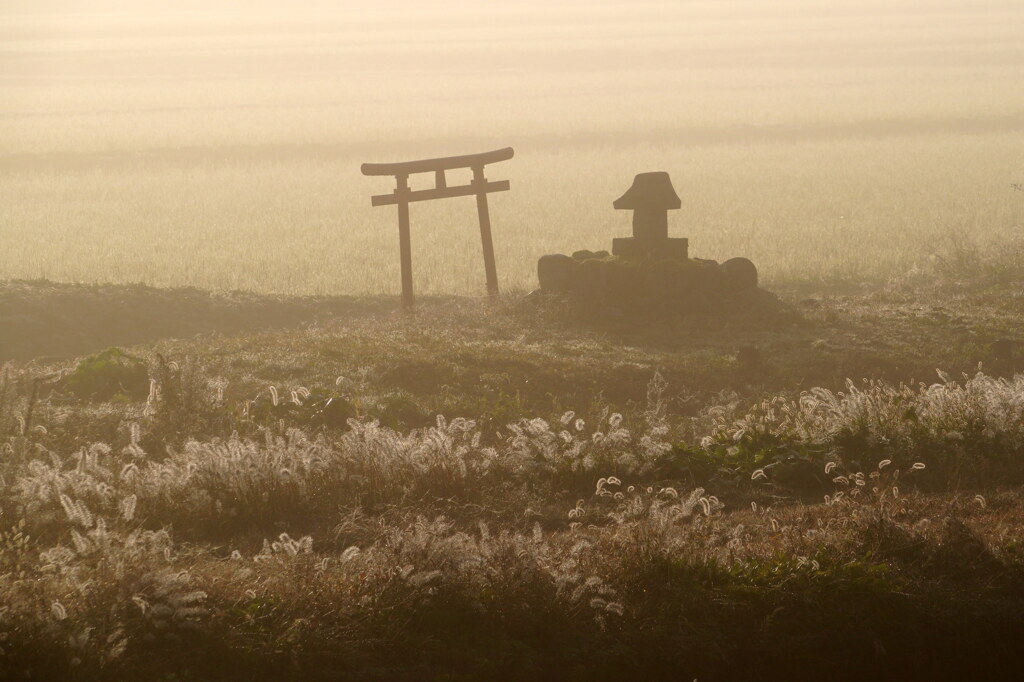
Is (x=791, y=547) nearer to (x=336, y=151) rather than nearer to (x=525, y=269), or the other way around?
(x=525, y=269)

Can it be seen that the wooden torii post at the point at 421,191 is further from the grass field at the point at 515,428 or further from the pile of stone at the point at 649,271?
the pile of stone at the point at 649,271

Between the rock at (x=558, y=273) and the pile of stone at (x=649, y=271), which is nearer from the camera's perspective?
the pile of stone at (x=649, y=271)

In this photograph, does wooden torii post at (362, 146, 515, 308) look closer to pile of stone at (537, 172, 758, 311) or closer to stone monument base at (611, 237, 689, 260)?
pile of stone at (537, 172, 758, 311)

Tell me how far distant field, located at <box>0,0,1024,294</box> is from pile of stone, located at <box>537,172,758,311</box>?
131 inches

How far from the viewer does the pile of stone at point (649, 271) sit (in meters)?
13.4

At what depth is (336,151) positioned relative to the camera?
1425 inches

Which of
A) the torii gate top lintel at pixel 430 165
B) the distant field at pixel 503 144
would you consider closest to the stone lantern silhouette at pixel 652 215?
the torii gate top lintel at pixel 430 165

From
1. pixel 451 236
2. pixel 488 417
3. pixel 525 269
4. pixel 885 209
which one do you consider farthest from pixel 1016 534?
pixel 885 209

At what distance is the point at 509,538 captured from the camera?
545 centimetres

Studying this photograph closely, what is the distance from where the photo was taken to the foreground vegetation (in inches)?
188

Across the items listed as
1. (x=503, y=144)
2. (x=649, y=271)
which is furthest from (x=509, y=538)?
(x=503, y=144)

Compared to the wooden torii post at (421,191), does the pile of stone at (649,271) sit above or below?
below

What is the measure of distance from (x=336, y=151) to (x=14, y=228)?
1458cm

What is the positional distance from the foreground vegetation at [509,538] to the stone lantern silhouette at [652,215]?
14.3 feet
